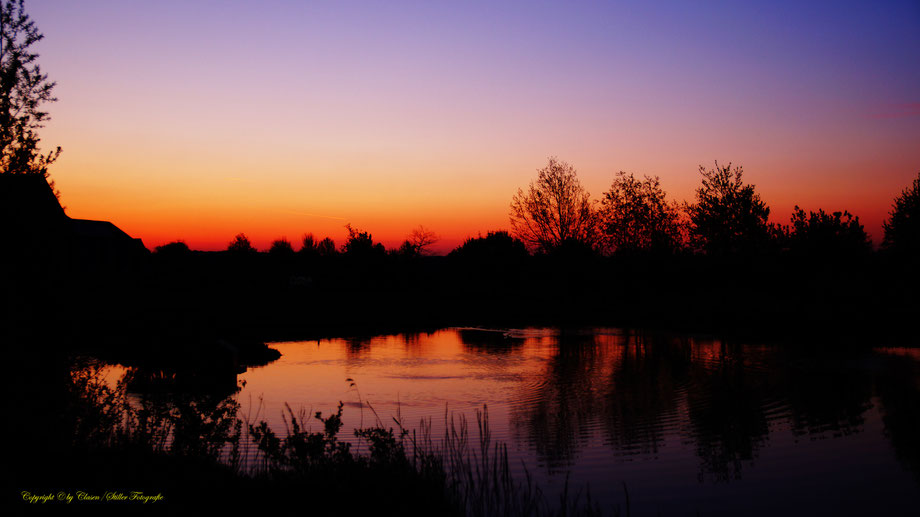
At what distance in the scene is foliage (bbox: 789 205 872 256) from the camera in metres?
50.4

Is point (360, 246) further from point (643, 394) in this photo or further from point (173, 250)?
point (643, 394)

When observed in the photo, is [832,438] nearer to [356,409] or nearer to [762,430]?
[762,430]

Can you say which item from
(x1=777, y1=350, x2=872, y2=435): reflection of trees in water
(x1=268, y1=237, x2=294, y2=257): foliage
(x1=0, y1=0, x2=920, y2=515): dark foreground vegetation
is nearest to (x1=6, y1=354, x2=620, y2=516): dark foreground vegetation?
(x1=0, y1=0, x2=920, y2=515): dark foreground vegetation

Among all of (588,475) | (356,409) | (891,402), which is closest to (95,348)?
(356,409)

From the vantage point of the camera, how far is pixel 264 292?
64.5 meters

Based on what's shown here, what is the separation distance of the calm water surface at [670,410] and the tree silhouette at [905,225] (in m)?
25.5

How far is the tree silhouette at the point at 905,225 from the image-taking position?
5039cm

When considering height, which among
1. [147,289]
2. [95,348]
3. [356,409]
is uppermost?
[147,289]

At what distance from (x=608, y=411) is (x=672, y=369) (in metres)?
9.73

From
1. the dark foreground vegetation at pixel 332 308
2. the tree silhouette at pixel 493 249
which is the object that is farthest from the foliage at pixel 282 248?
the tree silhouette at pixel 493 249

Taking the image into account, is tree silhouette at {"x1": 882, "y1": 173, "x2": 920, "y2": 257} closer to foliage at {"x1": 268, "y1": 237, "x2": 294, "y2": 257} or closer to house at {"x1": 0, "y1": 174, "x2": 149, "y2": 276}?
house at {"x1": 0, "y1": 174, "x2": 149, "y2": 276}

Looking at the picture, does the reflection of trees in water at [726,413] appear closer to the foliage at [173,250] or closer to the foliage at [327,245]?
the foliage at [173,250]

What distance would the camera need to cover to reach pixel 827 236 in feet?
167

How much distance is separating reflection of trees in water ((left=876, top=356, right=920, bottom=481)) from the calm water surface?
2.0 inches
